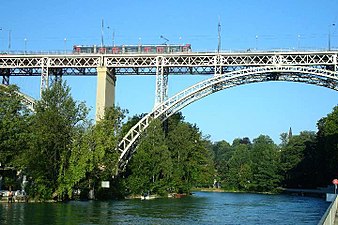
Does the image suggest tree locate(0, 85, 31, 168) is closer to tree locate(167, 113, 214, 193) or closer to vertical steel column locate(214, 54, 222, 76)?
vertical steel column locate(214, 54, 222, 76)

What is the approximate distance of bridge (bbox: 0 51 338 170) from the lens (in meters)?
54.2

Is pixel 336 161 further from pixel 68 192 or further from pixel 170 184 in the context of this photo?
pixel 68 192

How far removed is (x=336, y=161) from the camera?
71000 millimetres

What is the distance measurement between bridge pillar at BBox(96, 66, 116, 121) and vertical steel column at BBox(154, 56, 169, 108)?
5.77 metres

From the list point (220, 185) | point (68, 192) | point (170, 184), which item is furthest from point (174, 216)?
point (220, 185)

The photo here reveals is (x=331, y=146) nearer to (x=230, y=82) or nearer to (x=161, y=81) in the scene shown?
(x=230, y=82)

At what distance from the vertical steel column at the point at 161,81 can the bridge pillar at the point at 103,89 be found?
18.9 feet

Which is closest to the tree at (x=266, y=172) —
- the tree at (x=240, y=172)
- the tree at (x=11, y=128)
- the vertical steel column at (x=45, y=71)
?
the tree at (x=240, y=172)

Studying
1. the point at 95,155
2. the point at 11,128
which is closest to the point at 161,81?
the point at 95,155

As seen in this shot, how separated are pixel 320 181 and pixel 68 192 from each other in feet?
191

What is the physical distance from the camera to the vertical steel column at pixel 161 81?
5581cm

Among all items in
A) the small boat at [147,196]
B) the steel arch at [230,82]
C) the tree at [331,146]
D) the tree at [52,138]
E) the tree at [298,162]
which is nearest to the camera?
the tree at [52,138]

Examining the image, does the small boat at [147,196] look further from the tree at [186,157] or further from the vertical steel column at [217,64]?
the vertical steel column at [217,64]

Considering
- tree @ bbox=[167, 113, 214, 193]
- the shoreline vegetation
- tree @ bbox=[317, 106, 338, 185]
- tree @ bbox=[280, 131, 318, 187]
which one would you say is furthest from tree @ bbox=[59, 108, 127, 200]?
tree @ bbox=[280, 131, 318, 187]
